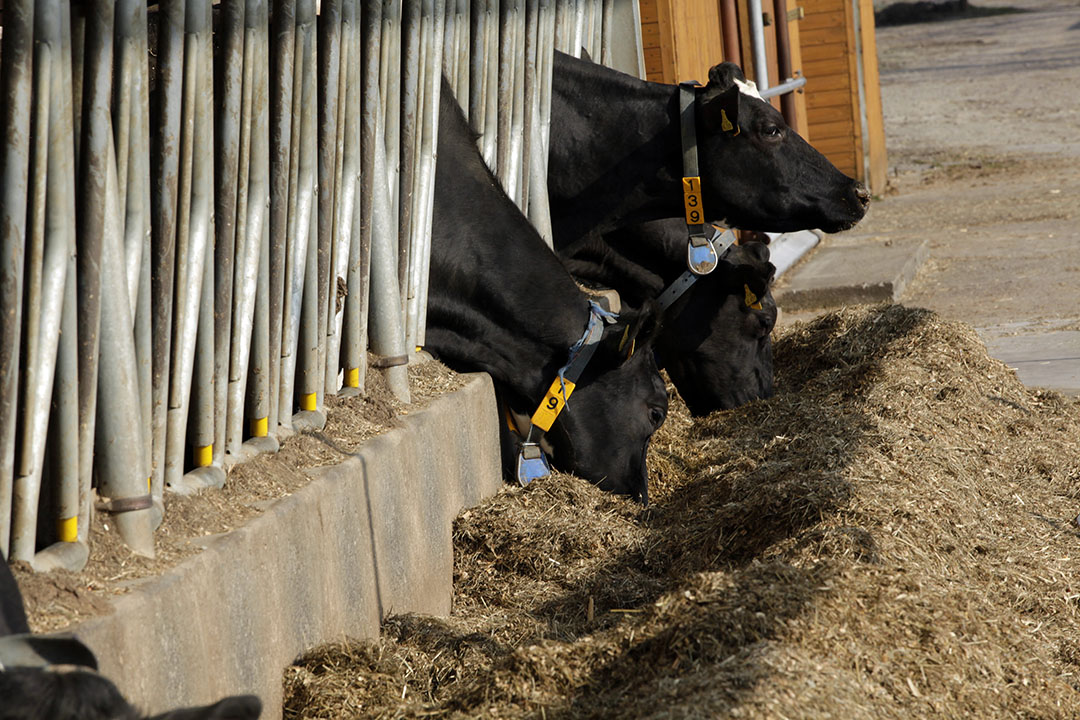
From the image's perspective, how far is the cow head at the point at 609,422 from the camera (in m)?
4.78

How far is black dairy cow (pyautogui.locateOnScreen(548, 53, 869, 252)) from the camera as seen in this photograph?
5.99 metres

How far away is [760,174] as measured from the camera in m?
5.98

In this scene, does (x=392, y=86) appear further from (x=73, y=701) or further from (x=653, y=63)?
(x=653, y=63)

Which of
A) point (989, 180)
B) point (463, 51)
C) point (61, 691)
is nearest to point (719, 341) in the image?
point (463, 51)

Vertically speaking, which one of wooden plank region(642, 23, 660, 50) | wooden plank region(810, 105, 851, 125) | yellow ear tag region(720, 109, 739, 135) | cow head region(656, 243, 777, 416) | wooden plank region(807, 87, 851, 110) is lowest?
cow head region(656, 243, 777, 416)

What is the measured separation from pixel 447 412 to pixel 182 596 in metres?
1.62

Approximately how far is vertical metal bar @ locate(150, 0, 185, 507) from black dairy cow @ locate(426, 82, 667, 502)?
1837mm

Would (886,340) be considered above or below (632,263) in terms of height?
below

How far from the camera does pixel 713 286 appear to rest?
6316 mm

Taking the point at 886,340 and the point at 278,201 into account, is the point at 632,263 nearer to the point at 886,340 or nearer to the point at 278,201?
the point at 886,340

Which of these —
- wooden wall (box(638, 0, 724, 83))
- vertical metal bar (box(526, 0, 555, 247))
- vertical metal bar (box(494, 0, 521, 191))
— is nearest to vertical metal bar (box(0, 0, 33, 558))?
vertical metal bar (box(494, 0, 521, 191))

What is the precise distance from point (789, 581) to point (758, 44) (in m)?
7.45

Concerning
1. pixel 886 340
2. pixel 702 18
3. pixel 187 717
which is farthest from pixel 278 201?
pixel 702 18

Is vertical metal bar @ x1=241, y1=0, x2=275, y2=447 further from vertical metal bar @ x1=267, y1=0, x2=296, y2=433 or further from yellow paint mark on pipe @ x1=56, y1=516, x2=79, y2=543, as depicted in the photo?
yellow paint mark on pipe @ x1=56, y1=516, x2=79, y2=543
